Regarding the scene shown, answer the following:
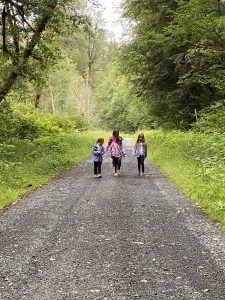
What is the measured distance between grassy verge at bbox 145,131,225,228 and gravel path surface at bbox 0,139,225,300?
41cm

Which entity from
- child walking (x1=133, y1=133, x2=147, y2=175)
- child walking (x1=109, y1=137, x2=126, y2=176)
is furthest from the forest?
child walking (x1=109, y1=137, x2=126, y2=176)

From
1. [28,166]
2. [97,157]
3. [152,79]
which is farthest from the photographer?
[152,79]

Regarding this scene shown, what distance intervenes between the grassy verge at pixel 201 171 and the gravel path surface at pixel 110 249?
1.34 ft

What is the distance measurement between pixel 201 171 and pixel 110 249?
7.09 m

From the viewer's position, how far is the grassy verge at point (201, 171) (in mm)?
9726

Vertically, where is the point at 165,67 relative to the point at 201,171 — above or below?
above

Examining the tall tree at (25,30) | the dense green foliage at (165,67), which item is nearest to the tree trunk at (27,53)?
the tall tree at (25,30)

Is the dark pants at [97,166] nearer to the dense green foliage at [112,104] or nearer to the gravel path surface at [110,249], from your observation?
the gravel path surface at [110,249]

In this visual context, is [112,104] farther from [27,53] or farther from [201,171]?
[201,171]

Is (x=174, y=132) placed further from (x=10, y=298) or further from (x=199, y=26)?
(x=10, y=298)

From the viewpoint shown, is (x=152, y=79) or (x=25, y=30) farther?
(x=152, y=79)

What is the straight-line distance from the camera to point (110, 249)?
6.56 metres

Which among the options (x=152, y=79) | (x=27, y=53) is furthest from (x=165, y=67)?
(x=27, y=53)

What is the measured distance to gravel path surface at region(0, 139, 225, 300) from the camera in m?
5.06
